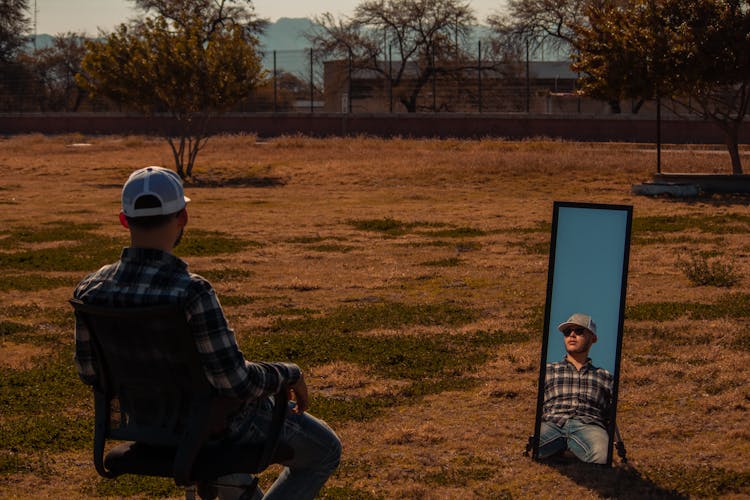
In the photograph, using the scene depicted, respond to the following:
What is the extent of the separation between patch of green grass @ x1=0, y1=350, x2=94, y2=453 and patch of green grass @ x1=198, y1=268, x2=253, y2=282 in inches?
146

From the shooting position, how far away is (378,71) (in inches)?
2387

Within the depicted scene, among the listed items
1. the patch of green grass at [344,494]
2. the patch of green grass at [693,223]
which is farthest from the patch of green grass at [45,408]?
the patch of green grass at [693,223]

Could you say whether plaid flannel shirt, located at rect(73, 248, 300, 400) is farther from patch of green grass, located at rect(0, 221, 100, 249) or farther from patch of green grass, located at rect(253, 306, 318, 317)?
patch of green grass, located at rect(0, 221, 100, 249)

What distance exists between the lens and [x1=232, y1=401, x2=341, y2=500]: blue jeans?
3545 millimetres

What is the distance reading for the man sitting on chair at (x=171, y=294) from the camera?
317cm

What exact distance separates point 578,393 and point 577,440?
25 centimetres

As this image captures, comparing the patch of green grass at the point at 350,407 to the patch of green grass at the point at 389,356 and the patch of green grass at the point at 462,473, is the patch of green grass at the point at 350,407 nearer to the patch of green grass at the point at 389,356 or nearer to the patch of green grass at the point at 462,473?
the patch of green grass at the point at 389,356

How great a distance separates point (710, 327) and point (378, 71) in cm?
5334

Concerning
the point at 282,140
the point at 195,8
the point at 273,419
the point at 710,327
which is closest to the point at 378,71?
the point at 195,8

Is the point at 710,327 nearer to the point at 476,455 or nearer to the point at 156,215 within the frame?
the point at 476,455

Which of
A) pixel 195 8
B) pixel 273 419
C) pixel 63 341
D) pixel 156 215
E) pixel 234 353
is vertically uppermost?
pixel 195 8

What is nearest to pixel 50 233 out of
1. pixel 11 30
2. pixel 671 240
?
pixel 671 240

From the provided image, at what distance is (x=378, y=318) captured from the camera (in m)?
9.25

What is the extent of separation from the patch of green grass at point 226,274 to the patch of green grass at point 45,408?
3.71 m
